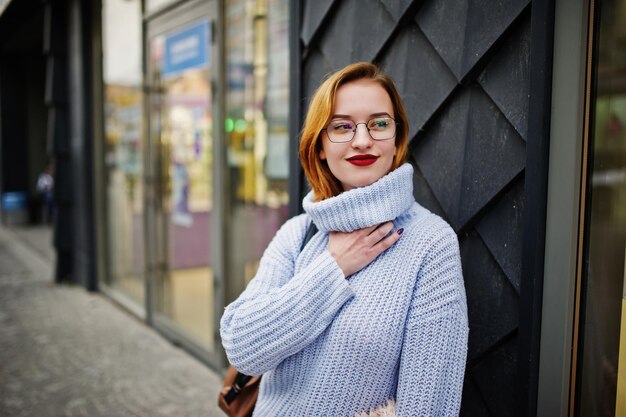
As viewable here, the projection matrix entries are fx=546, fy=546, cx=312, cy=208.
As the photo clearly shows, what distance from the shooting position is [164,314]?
17.5 feet

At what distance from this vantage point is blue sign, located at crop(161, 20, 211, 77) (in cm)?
436

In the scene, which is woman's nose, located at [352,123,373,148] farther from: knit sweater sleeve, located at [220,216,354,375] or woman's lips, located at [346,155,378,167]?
knit sweater sleeve, located at [220,216,354,375]

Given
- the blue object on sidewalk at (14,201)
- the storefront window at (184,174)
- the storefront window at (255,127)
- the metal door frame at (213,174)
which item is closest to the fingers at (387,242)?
the storefront window at (255,127)

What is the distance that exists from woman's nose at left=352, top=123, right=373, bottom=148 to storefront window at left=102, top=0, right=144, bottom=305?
4.38 metres

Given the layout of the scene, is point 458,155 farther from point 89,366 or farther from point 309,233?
point 89,366

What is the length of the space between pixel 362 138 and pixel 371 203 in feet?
0.61

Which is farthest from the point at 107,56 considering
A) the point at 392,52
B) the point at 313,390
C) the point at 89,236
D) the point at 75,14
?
the point at 313,390

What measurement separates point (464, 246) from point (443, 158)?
1.15 feet

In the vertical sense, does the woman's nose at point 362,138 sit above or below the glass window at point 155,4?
below

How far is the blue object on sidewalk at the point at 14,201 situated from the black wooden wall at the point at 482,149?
14.1 metres

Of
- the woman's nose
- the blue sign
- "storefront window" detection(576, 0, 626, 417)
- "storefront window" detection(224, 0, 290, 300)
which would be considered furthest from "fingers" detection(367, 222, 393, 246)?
the blue sign

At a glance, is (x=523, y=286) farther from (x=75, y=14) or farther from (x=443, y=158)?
(x=75, y=14)

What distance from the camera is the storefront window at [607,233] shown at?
166 cm

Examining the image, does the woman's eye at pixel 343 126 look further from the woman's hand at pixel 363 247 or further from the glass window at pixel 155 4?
the glass window at pixel 155 4
